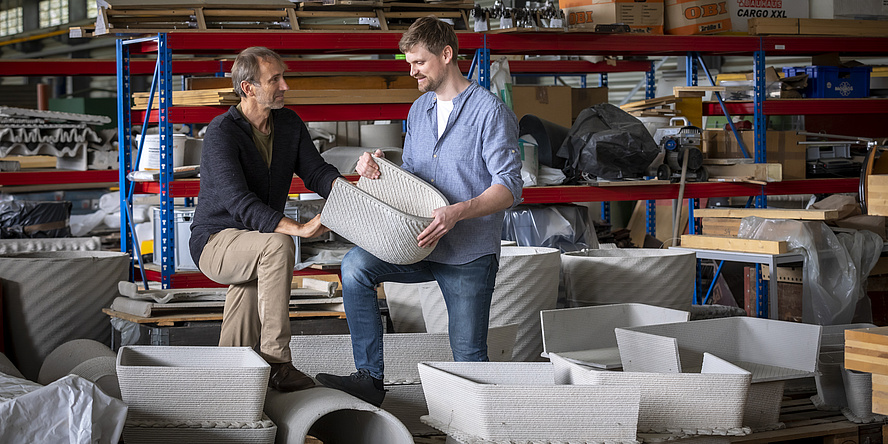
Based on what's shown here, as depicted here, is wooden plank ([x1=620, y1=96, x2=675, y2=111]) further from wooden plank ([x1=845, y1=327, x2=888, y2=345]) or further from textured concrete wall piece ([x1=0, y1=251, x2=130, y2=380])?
textured concrete wall piece ([x1=0, y1=251, x2=130, y2=380])

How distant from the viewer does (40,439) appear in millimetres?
2516

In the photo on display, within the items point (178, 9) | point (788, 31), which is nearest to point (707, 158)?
point (788, 31)

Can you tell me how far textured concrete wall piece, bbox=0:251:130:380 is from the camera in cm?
438

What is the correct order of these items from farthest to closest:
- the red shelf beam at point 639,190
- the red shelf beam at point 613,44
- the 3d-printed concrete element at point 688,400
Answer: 1. the red shelf beam at point 613,44
2. the red shelf beam at point 639,190
3. the 3d-printed concrete element at point 688,400

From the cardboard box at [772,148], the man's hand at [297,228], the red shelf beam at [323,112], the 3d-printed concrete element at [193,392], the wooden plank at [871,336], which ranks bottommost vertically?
the 3d-printed concrete element at [193,392]

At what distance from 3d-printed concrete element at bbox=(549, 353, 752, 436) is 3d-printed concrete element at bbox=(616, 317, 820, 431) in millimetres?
333

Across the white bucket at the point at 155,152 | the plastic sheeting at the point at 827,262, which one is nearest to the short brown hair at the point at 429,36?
the white bucket at the point at 155,152

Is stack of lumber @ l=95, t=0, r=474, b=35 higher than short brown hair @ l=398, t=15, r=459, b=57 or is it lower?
higher

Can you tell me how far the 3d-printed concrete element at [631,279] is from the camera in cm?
459

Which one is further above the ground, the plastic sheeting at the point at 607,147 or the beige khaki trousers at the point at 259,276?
the plastic sheeting at the point at 607,147

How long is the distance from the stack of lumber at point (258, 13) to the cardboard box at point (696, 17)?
1.58 meters

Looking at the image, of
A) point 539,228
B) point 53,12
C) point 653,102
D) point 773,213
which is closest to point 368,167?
point 539,228

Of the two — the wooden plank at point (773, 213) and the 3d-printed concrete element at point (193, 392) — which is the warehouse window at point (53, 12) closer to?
the wooden plank at point (773, 213)

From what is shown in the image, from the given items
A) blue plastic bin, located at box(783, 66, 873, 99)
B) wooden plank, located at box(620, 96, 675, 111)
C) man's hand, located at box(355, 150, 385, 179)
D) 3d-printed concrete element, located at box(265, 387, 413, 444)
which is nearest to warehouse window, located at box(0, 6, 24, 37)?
wooden plank, located at box(620, 96, 675, 111)
